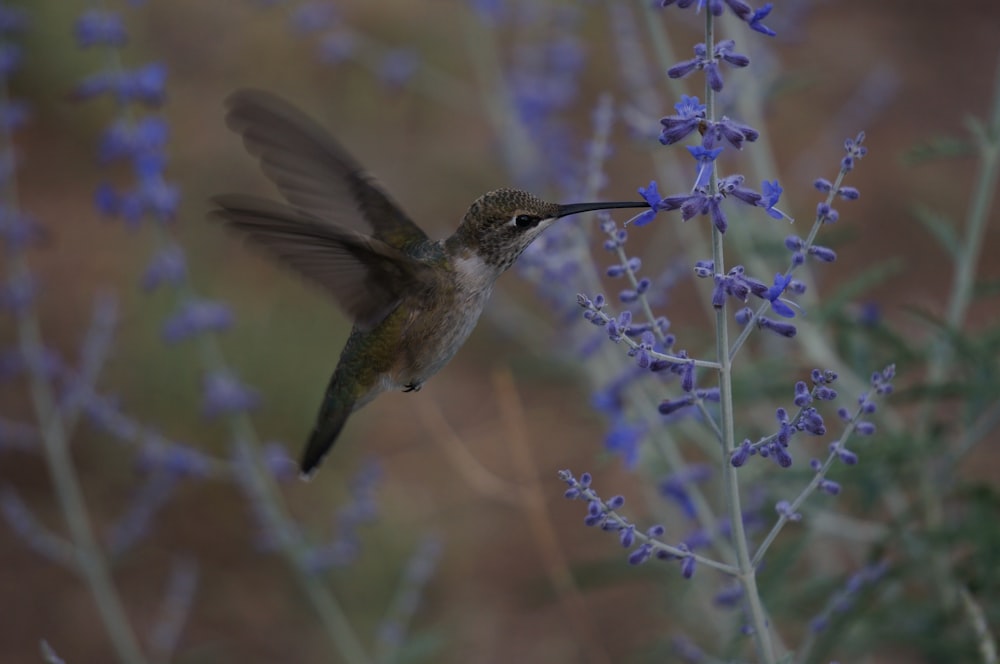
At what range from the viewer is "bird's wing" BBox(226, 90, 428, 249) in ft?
9.34

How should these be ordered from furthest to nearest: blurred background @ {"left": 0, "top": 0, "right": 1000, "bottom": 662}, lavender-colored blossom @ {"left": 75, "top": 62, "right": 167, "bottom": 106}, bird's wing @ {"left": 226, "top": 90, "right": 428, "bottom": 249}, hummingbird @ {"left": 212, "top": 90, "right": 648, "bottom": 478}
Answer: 1. blurred background @ {"left": 0, "top": 0, "right": 1000, "bottom": 662}
2. lavender-colored blossom @ {"left": 75, "top": 62, "right": 167, "bottom": 106}
3. bird's wing @ {"left": 226, "top": 90, "right": 428, "bottom": 249}
4. hummingbird @ {"left": 212, "top": 90, "right": 648, "bottom": 478}

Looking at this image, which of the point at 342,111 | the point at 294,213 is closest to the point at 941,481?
the point at 294,213

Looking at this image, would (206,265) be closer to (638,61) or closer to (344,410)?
(638,61)

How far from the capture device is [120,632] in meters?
4.75

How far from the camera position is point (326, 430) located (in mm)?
3545

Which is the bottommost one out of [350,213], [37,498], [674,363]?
[674,363]

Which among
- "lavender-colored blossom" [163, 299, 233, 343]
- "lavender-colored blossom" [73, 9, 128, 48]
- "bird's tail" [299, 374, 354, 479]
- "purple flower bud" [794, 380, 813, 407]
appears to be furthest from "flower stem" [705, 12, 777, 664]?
"lavender-colored blossom" [73, 9, 128, 48]

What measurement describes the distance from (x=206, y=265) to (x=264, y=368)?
192 cm

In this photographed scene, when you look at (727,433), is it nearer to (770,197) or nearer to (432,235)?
(770,197)

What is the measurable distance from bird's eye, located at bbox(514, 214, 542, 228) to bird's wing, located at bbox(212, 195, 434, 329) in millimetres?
298

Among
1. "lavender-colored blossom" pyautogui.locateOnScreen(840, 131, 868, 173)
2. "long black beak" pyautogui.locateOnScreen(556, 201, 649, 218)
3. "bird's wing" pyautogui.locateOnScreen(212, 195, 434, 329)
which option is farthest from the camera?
"bird's wing" pyautogui.locateOnScreen(212, 195, 434, 329)

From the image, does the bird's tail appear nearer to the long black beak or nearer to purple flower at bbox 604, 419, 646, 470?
purple flower at bbox 604, 419, 646, 470

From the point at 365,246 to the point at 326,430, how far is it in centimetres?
99

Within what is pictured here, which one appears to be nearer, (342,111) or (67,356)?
(67,356)
